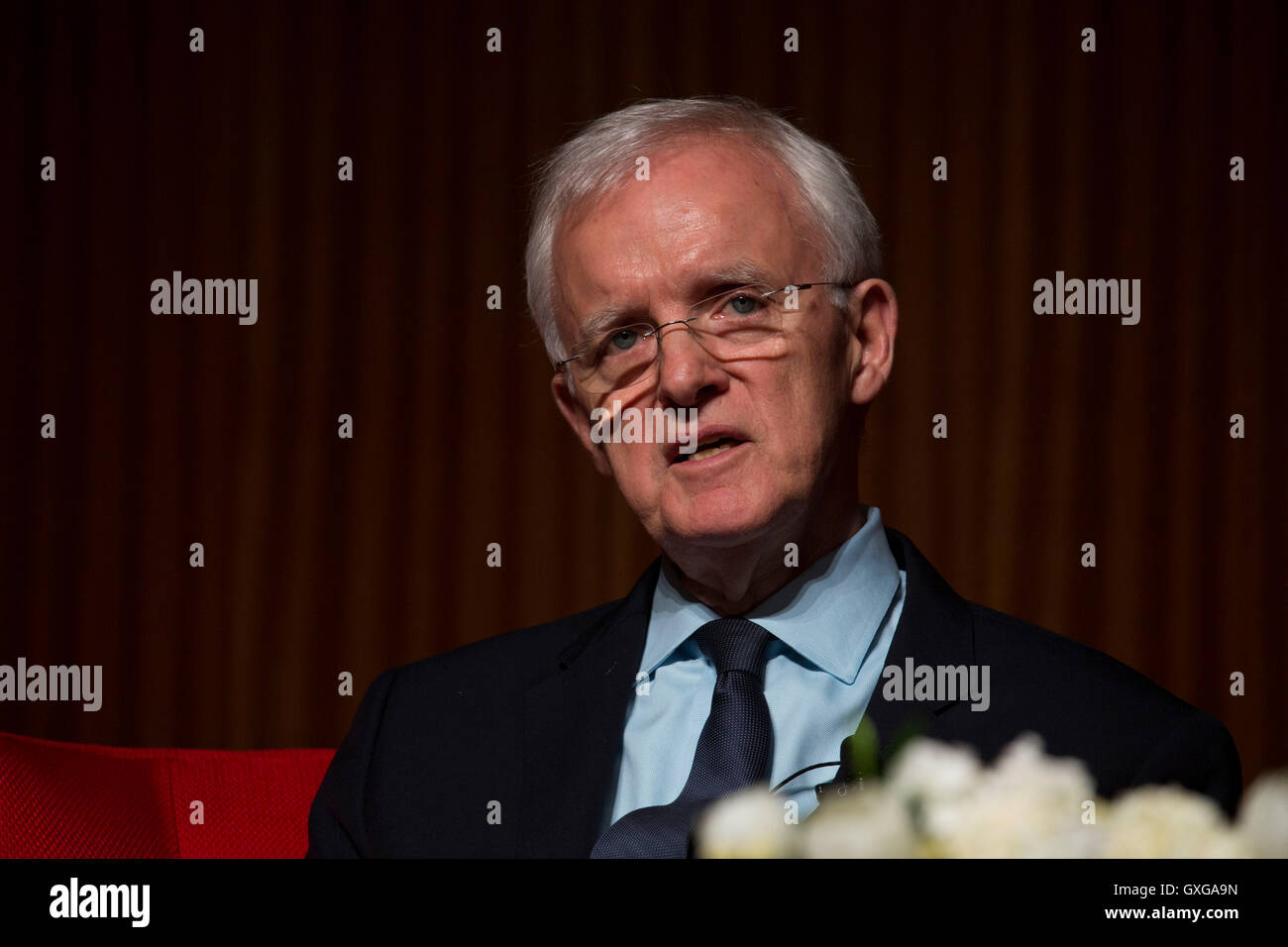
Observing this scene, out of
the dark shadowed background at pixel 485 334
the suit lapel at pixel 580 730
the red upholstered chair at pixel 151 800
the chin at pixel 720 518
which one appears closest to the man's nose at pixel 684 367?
the chin at pixel 720 518

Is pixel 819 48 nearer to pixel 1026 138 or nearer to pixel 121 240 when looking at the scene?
pixel 1026 138

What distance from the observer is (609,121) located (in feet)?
6.08

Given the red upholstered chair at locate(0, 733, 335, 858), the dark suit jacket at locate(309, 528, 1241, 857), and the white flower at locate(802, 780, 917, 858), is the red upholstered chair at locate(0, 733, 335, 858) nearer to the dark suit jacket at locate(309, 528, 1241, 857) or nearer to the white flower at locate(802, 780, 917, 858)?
the dark suit jacket at locate(309, 528, 1241, 857)

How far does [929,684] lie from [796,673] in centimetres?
18

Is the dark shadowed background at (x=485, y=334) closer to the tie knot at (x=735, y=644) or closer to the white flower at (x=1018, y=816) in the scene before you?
the tie knot at (x=735, y=644)

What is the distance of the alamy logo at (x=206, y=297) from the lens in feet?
9.62

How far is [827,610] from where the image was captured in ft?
5.50

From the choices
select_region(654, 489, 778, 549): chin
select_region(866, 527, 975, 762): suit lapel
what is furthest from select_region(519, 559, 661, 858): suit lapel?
select_region(866, 527, 975, 762): suit lapel

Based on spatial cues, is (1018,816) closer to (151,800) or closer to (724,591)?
(724,591)

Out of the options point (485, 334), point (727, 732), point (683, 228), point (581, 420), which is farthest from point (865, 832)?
point (485, 334)

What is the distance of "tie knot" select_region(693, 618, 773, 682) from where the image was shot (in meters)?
1.62

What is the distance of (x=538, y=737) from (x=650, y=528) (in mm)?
341

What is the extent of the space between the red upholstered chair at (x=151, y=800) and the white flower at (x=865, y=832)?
141 cm
